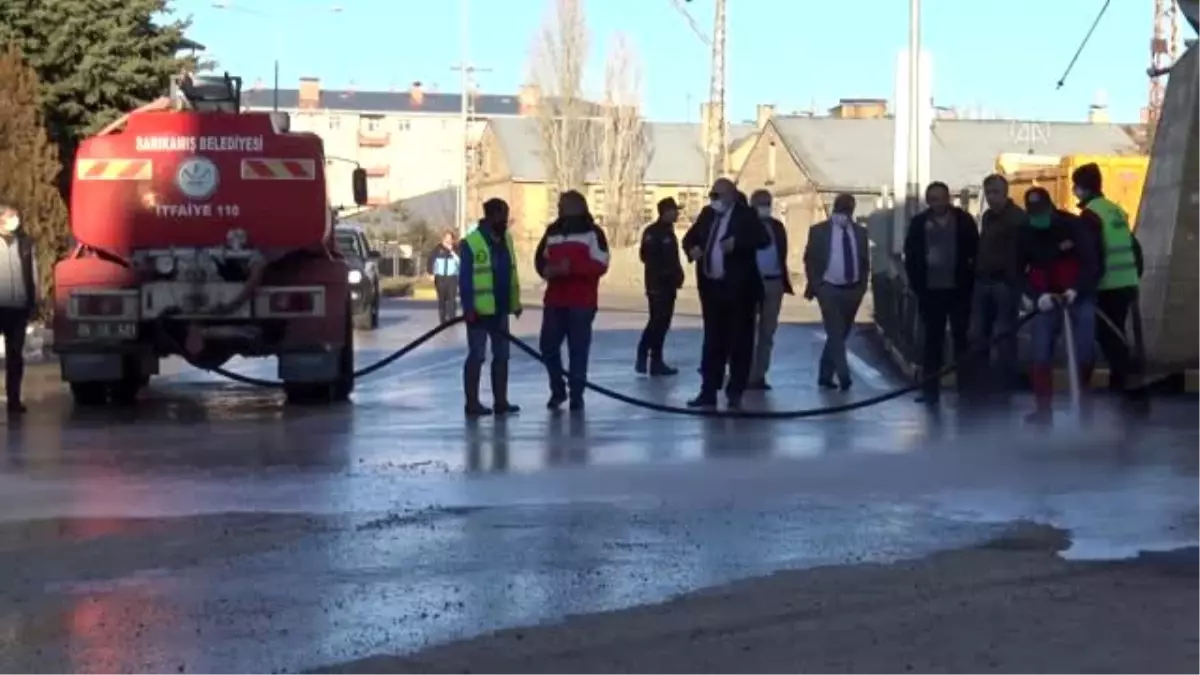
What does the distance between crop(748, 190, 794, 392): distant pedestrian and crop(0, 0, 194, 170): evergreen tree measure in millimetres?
15297

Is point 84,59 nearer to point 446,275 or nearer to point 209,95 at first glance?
point 446,275

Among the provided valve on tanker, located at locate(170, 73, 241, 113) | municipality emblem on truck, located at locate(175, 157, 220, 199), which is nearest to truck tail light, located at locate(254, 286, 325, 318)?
municipality emblem on truck, located at locate(175, 157, 220, 199)

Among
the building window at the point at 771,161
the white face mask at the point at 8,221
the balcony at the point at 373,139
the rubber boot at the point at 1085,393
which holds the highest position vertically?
the balcony at the point at 373,139

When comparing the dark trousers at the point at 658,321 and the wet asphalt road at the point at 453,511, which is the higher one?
the dark trousers at the point at 658,321

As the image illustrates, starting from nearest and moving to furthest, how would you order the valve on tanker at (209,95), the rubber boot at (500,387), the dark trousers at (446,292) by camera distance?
the rubber boot at (500,387) → the valve on tanker at (209,95) → the dark trousers at (446,292)

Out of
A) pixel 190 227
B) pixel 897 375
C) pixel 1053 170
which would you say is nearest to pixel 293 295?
pixel 190 227

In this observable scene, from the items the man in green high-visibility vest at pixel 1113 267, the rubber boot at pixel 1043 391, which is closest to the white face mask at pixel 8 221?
the rubber boot at pixel 1043 391

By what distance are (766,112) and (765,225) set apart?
10155 cm

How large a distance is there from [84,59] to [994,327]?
60.2ft

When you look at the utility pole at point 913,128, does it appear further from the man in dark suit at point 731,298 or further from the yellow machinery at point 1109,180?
the man in dark suit at point 731,298

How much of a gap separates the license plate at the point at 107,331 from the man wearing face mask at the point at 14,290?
2.00 feet

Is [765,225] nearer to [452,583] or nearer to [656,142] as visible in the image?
[452,583]

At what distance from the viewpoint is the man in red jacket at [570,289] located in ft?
57.1

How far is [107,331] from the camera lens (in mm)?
Answer: 18000
